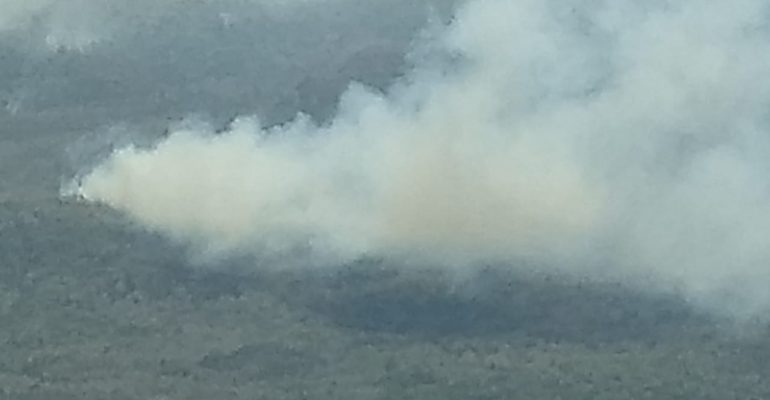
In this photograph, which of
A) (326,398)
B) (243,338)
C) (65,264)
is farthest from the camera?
(65,264)

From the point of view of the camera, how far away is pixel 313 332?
140625 millimetres

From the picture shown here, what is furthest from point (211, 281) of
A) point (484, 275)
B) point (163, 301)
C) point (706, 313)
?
point (706, 313)

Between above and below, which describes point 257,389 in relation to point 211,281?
below

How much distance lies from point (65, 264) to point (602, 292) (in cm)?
3032

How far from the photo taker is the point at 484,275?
148 meters

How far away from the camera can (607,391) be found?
431 ft

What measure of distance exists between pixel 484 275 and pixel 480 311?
269cm

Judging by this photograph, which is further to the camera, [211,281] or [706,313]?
[211,281]

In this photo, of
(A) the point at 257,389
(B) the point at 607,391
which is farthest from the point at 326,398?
(B) the point at 607,391

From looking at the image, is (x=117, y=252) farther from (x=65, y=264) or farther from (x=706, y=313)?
(x=706, y=313)

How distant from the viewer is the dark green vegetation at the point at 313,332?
132250mm

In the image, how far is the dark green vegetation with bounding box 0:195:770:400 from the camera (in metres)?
132

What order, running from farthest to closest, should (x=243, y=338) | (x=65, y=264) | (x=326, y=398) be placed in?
(x=65, y=264) → (x=243, y=338) → (x=326, y=398)

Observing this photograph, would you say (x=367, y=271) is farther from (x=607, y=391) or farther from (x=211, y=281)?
(x=607, y=391)
